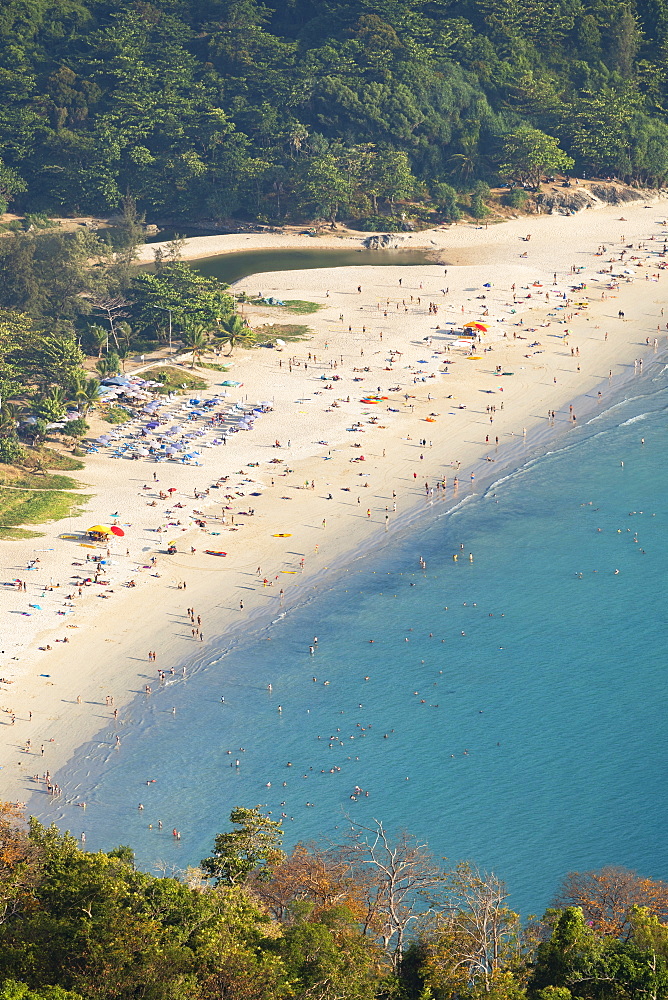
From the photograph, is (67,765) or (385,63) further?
(385,63)

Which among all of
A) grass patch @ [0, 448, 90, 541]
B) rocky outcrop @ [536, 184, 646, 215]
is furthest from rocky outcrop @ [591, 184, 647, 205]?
grass patch @ [0, 448, 90, 541]

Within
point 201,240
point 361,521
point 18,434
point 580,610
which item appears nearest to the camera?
point 580,610

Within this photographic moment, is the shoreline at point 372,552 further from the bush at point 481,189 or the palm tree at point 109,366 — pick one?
the bush at point 481,189

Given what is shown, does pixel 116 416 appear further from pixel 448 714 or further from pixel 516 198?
pixel 516 198

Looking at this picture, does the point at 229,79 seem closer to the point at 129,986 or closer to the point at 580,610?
the point at 580,610

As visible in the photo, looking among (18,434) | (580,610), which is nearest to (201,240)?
(18,434)

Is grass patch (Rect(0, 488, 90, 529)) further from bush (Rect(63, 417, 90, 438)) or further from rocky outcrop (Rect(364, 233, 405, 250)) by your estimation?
rocky outcrop (Rect(364, 233, 405, 250))
